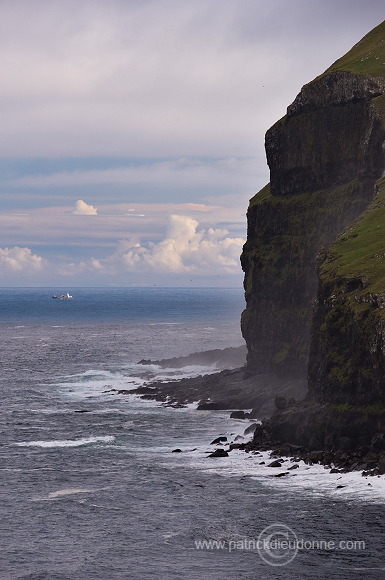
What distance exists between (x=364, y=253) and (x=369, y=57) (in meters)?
46.7

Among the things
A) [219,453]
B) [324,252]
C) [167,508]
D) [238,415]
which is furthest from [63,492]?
[324,252]

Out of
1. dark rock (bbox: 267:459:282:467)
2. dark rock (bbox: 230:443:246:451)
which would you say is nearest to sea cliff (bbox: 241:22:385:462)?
dark rock (bbox: 230:443:246:451)

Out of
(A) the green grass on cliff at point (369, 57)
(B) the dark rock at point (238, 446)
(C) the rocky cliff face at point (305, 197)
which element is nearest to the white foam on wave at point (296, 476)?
(B) the dark rock at point (238, 446)

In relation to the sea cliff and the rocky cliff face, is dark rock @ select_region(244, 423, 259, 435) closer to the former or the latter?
the sea cliff

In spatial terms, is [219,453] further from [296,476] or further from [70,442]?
[70,442]

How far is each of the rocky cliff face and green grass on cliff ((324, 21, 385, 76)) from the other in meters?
0.28

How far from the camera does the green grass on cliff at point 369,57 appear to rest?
110 meters

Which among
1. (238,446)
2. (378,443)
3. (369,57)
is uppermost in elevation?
(369,57)

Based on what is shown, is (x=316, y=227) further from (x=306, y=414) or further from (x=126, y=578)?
(x=126, y=578)

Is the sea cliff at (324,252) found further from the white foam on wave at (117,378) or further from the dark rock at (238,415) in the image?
the white foam on wave at (117,378)

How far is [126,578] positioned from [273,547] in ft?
31.0

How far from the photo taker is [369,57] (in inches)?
4537

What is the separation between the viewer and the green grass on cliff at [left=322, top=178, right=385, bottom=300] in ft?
243

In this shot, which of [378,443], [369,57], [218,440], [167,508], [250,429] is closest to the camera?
[167,508]
